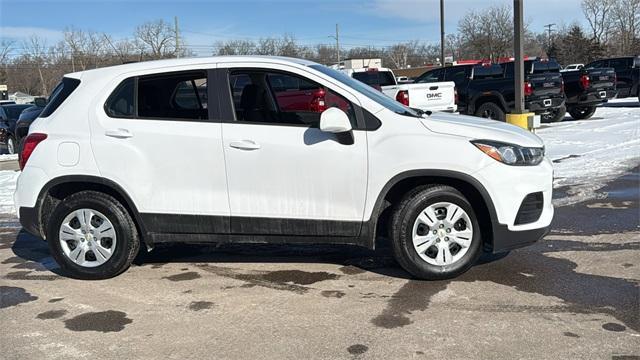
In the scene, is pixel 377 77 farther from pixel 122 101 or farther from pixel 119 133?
pixel 119 133

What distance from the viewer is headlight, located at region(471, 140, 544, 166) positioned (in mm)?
4738

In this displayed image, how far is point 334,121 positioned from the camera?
464cm

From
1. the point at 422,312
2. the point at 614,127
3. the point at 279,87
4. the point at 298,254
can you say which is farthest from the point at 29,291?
the point at 614,127

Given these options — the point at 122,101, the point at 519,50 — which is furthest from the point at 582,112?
the point at 122,101

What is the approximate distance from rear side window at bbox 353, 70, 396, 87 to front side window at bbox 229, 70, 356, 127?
Result: 37.0 feet

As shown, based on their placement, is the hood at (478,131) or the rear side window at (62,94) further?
the rear side window at (62,94)

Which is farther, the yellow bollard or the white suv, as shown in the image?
the yellow bollard

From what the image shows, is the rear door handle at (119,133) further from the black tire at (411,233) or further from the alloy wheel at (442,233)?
the alloy wheel at (442,233)

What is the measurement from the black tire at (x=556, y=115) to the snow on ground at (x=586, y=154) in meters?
0.22

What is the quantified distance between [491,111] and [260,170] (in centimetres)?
1214

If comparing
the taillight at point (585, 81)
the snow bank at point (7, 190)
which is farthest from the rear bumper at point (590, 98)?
the snow bank at point (7, 190)

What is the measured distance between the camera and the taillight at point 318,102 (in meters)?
5.37

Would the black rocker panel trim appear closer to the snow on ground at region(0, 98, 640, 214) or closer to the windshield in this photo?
the windshield

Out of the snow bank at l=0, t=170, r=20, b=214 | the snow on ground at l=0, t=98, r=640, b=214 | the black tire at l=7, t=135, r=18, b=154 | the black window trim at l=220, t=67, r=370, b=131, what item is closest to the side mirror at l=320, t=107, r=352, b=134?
the black window trim at l=220, t=67, r=370, b=131
